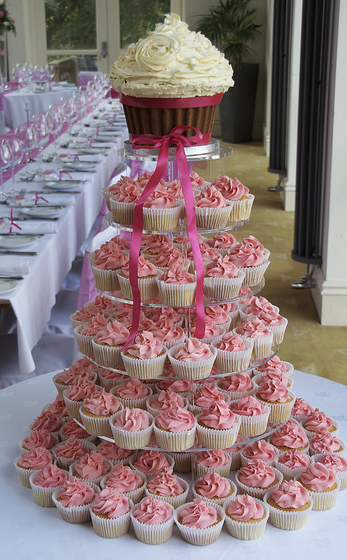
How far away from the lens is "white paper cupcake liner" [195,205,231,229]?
1.82 m

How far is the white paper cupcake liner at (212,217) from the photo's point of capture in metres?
1.82

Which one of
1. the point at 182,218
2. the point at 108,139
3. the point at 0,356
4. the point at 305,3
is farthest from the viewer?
the point at 108,139

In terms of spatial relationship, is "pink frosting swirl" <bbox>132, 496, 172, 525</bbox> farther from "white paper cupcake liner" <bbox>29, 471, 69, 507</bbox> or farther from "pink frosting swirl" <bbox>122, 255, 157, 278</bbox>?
"pink frosting swirl" <bbox>122, 255, 157, 278</bbox>

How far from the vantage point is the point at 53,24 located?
1066 cm

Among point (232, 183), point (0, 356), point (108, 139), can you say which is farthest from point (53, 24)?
point (232, 183)

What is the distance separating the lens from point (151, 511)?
1679 millimetres

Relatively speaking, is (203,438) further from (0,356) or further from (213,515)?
(0,356)

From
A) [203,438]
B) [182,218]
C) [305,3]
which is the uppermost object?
[305,3]

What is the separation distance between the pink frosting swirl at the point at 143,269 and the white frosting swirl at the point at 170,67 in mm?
427

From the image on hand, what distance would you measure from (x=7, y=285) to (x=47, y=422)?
62 centimetres

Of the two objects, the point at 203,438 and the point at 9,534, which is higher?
the point at 203,438

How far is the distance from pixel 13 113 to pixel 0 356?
529cm

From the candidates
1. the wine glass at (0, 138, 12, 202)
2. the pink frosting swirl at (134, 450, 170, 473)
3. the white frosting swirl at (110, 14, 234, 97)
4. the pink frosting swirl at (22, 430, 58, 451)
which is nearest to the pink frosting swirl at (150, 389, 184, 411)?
the pink frosting swirl at (134, 450, 170, 473)

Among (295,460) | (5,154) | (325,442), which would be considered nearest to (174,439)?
(295,460)
